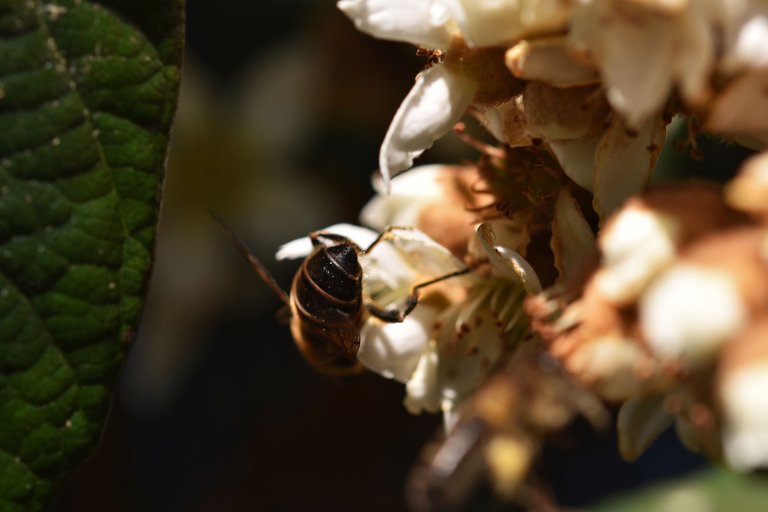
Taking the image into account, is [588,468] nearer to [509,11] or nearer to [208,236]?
[208,236]

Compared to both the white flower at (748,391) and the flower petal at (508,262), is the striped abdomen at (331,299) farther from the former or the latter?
the white flower at (748,391)

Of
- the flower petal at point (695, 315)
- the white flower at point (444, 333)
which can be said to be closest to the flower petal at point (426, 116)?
the white flower at point (444, 333)

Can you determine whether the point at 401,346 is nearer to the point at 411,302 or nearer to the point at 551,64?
the point at 411,302

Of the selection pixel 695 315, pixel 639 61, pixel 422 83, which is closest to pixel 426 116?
pixel 422 83

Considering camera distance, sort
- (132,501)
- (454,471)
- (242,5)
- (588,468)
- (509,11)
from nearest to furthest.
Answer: (509,11)
(132,501)
(454,471)
(588,468)
(242,5)

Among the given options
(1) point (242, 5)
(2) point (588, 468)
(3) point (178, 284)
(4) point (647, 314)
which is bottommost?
(2) point (588, 468)

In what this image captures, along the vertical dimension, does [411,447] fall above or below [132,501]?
below

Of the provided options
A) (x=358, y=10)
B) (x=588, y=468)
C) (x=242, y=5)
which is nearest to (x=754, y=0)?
(x=358, y=10)
